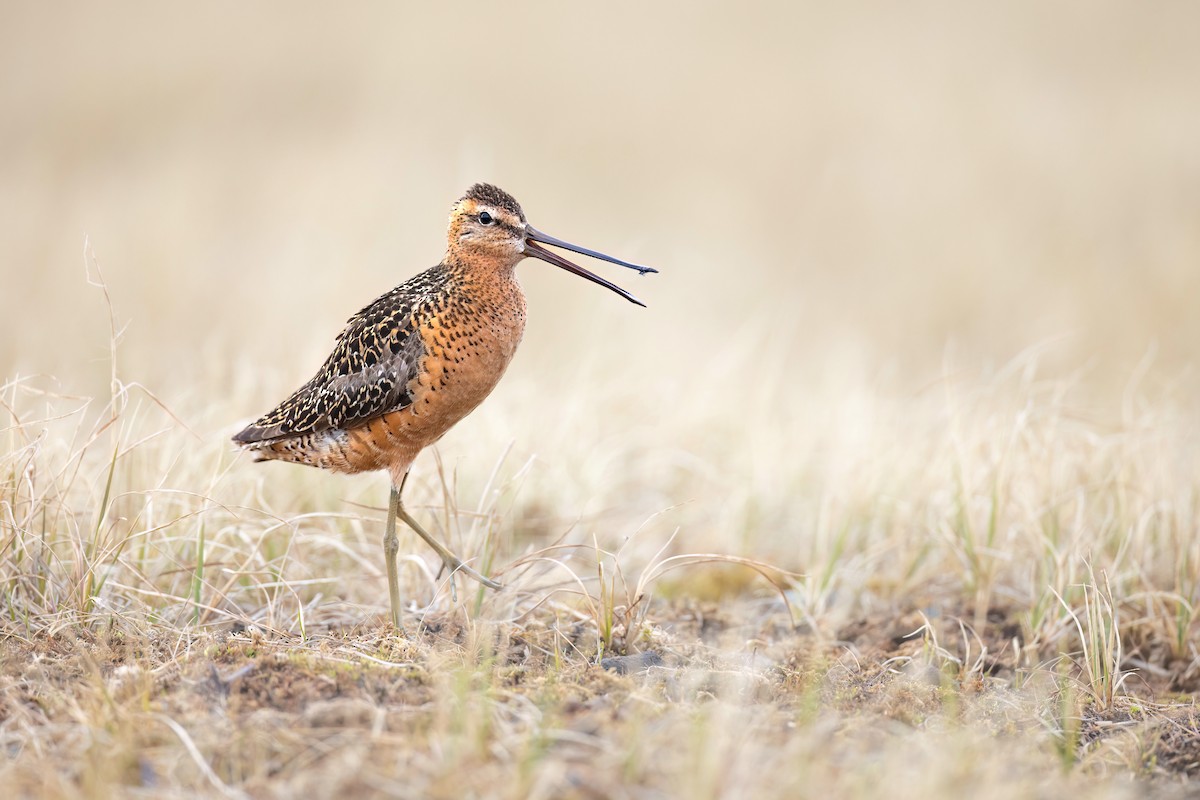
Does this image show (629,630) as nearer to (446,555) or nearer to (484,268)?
(446,555)

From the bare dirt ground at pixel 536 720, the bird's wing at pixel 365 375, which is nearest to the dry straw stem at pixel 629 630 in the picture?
the bare dirt ground at pixel 536 720

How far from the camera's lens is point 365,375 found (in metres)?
4.24

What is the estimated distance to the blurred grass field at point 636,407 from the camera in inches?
125

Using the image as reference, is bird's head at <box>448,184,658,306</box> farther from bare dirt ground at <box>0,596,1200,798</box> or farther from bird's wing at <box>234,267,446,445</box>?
bare dirt ground at <box>0,596,1200,798</box>

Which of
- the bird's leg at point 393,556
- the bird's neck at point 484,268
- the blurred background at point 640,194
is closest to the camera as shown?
the bird's leg at point 393,556

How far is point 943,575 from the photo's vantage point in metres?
5.29

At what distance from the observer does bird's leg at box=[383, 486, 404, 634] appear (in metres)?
4.14

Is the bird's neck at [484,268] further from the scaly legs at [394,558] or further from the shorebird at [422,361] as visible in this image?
the scaly legs at [394,558]

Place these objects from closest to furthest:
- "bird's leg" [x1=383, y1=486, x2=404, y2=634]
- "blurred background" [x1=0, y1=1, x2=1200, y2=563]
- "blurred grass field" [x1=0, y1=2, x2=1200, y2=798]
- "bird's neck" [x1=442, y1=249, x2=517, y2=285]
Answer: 1. "blurred grass field" [x1=0, y1=2, x2=1200, y2=798]
2. "bird's leg" [x1=383, y1=486, x2=404, y2=634]
3. "bird's neck" [x1=442, y1=249, x2=517, y2=285]
4. "blurred background" [x1=0, y1=1, x2=1200, y2=563]

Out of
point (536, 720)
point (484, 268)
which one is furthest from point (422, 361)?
point (536, 720)

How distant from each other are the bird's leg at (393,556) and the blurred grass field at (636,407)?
0.61ft

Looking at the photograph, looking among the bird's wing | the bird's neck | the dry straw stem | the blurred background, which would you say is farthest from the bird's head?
the blurred background

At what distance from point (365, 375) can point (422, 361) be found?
253 mm

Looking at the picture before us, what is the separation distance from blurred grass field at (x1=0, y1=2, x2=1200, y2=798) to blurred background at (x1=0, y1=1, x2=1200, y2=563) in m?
0.07
